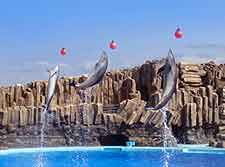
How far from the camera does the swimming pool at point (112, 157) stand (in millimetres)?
13516

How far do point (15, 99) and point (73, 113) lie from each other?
3.42 meters

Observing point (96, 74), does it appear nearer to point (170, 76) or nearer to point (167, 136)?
point (170, 76)

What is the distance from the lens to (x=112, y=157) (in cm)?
1568

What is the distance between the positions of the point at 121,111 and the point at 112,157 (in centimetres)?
299

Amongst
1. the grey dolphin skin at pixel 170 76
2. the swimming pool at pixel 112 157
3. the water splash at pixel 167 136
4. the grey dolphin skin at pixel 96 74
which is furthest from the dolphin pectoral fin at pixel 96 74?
the water splash at pixel 167 136

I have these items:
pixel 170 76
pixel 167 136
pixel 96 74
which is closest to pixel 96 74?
pixel 96 74

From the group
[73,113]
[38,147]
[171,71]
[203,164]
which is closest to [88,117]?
[73,113]

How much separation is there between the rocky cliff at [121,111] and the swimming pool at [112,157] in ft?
3.04

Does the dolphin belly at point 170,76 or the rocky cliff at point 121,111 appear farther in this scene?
the rocky cliff at point 121,111

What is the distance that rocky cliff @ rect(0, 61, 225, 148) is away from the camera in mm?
17469

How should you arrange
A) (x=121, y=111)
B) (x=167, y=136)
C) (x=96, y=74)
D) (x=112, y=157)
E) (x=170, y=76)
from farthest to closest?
(x=121, y=111) → (x=167, y=136) → (x=112, y=157) → (x=96, y=74) → (x=170, y=76)

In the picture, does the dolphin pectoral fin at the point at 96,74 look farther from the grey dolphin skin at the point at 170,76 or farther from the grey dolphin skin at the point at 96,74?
the grey dolphin skin at the point at 170,76

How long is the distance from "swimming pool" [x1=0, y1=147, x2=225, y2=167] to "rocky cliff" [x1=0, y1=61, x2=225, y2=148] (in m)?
0.93

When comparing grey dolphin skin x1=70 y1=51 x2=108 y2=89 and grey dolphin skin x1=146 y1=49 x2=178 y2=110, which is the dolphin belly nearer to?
grey dolphin skin x1=146 y1=49 x2=178 y2=110
